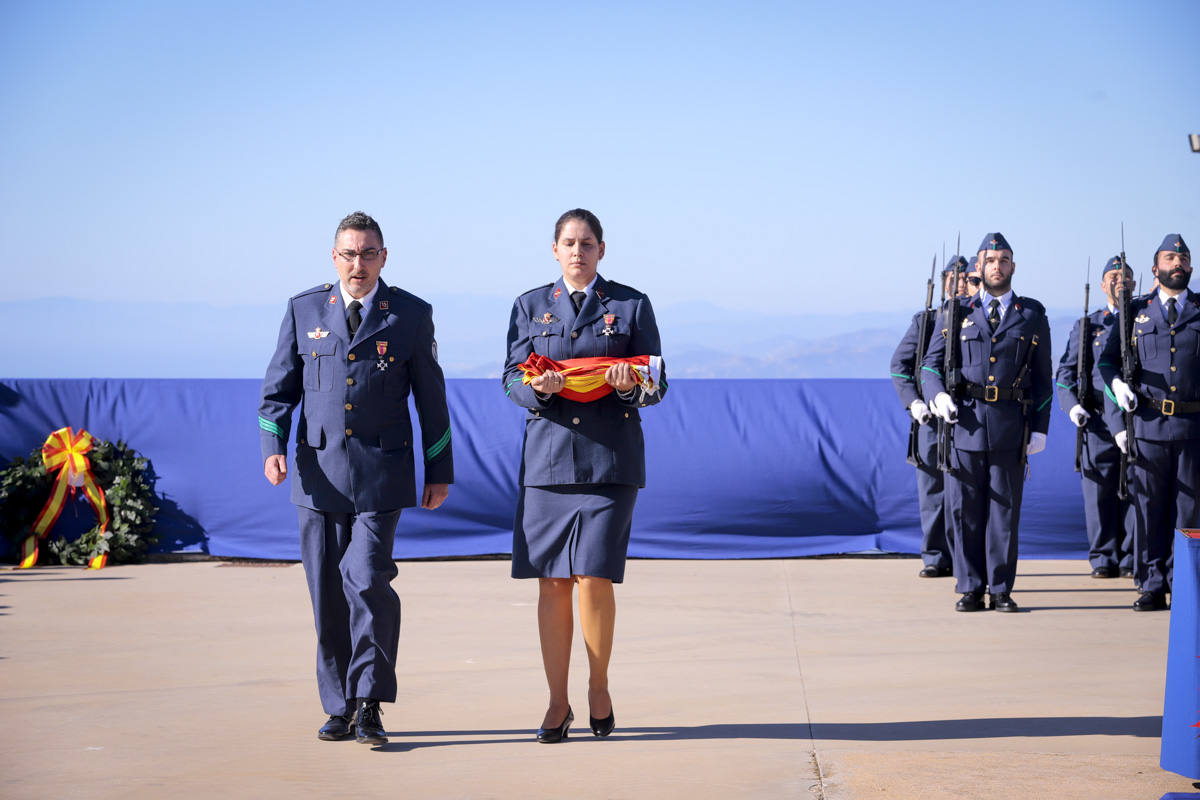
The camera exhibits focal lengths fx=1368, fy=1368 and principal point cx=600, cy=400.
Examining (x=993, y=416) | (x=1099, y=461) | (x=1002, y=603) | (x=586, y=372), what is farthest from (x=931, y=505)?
(x=586, y=372)

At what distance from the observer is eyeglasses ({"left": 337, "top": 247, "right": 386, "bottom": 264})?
16.5 feet

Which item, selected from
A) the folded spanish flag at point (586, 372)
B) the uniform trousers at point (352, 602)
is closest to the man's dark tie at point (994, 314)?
the folded spanish flag at point (586, 372)

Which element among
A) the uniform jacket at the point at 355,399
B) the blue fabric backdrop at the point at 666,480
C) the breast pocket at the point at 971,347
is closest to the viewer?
the uniform jacket at the point at 355,399

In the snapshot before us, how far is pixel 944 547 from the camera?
9.77m

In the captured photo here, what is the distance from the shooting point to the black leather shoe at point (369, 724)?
483 centimetres

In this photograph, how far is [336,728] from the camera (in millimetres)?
4934

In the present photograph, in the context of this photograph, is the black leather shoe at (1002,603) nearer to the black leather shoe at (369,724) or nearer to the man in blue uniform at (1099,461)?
the man in blue uniform at (1099,461)

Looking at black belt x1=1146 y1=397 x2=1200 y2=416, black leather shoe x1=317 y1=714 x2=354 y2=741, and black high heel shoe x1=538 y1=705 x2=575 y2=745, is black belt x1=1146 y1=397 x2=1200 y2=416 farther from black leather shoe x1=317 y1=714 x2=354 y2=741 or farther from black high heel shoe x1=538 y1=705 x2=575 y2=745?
black leather shoe x1=317 y1=714 x2=354 y2=741

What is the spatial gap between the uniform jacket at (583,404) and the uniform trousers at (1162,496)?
14.1ft

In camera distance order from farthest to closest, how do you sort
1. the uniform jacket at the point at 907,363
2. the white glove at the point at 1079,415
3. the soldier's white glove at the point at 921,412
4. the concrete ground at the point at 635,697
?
the uniform jacket at the point at 907,363 < the white glove at the point at 1079,415 < the soldier's white glove at the point at 921,412 < the concrete ground at the point at 635,697

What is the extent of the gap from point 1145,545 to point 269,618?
517 centimetres

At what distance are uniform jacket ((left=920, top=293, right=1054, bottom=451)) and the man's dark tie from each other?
25 millimetres

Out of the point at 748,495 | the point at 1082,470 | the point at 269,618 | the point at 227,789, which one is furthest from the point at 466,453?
the point at 227,789

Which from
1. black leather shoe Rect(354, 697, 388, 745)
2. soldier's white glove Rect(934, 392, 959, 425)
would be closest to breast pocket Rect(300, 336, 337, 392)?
black leather shoe Rect(354, 697, 388, 745)
